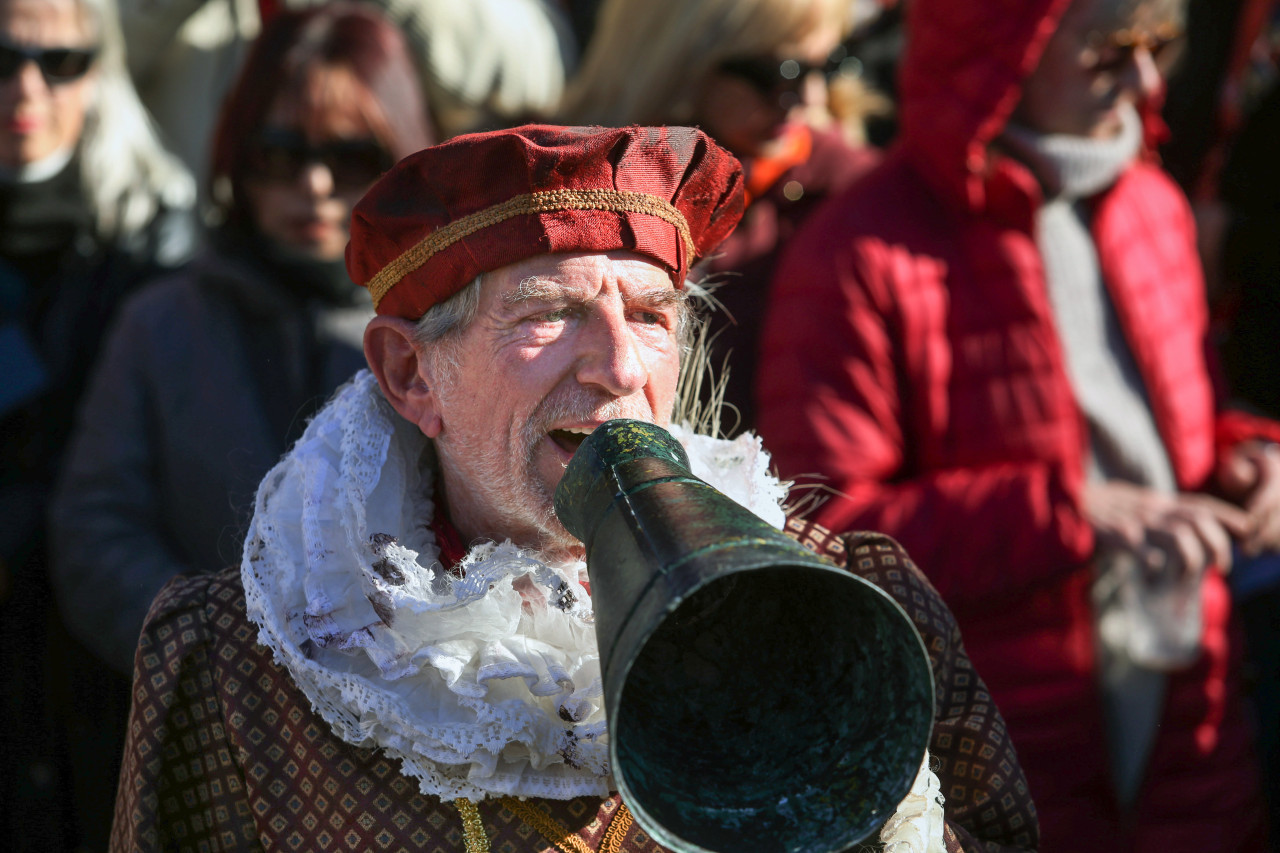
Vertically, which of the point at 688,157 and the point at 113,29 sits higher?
the point at 688,157

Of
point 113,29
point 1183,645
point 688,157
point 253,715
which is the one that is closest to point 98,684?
point 253,715

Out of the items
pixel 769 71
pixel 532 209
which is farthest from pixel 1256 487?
pixel 532 209

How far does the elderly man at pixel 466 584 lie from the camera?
182 centimetres

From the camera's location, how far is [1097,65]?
3160 mm

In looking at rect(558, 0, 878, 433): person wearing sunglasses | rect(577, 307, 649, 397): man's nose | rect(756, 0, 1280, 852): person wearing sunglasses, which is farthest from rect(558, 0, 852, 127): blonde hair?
rect(577, 307, 649, 397): man's nose

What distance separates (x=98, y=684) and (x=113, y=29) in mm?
1923

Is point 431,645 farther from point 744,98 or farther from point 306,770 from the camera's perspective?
point 744,98

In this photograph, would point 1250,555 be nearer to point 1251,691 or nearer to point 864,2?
point 1251,691

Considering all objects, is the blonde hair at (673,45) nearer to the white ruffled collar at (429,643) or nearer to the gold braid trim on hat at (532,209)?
the gold braid trim on hat at (532,209)

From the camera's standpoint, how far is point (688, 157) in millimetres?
1923

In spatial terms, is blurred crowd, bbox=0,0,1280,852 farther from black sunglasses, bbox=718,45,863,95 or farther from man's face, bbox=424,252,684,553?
man's face, bbox=424,252,684,553

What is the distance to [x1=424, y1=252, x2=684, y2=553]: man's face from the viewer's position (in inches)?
72.7

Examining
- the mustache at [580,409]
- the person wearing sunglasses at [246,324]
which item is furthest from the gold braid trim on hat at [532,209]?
the person wearing sunglasses at [246,324]

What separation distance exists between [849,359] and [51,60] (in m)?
2.36
